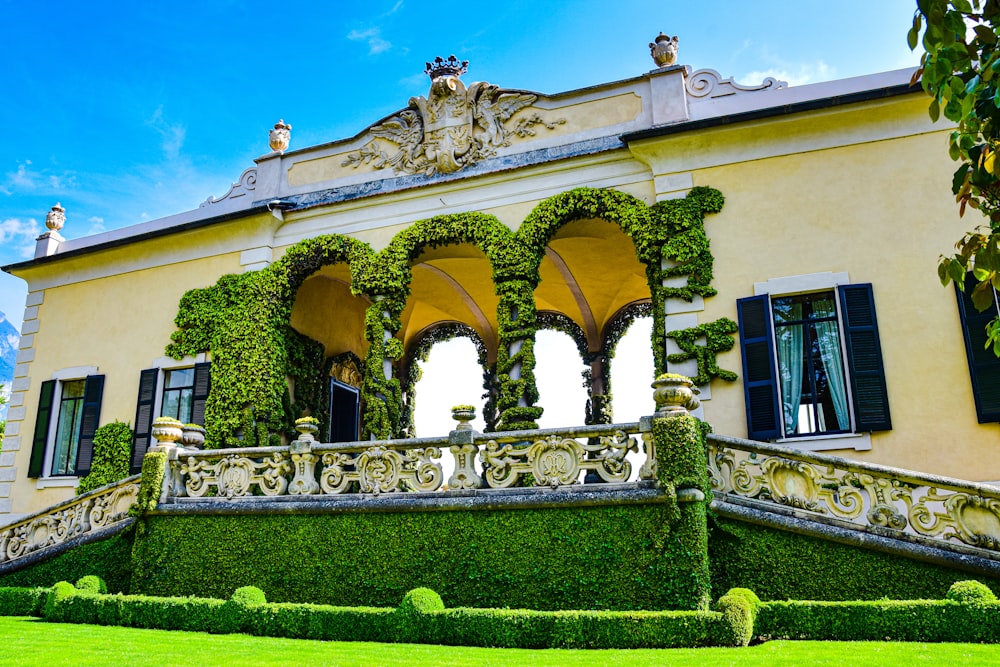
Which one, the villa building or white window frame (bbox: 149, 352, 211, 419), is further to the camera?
white window frame (bbox: 149, 352, 211, 419)

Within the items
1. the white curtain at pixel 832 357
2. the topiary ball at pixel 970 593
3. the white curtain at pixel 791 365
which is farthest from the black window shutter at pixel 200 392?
the topiary ball at pixel 970 593

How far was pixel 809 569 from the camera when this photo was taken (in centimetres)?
843

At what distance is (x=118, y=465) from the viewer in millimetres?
14844

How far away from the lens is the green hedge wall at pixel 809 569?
802cm

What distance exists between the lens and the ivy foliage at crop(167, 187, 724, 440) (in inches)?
482

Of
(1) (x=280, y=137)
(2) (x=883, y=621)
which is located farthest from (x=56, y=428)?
(2) (x=883, y=621)

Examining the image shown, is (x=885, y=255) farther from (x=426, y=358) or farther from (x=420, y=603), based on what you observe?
(x=426, y=358)

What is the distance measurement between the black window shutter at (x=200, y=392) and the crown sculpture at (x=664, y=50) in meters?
10.0

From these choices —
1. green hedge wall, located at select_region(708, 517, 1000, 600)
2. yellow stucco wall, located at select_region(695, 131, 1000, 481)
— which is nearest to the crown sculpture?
yellow stucco wall, located at select_region(695, 131, 1000, 481)

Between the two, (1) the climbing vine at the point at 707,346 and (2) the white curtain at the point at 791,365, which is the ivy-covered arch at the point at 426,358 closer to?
(1) the climbing vine at the point at 707,346

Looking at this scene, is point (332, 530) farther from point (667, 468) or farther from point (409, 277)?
point (409, 277)

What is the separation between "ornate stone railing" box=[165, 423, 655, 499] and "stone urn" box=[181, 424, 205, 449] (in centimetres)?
53

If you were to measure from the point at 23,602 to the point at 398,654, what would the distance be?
6.74m

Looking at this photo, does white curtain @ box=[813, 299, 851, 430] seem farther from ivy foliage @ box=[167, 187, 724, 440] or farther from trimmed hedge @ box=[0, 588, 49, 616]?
trimmed hedge @ box=[0, 588, 49, 616]
